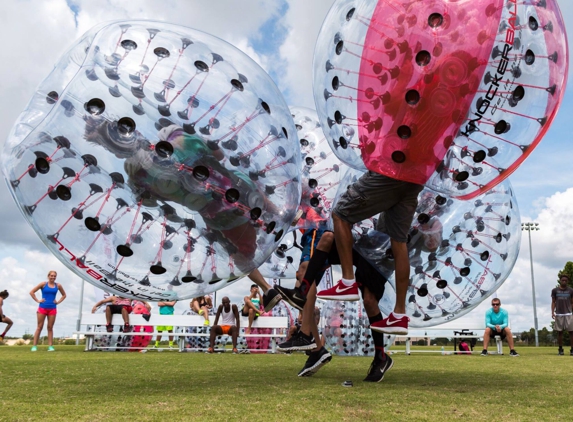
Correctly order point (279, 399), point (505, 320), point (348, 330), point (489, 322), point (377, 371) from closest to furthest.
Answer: point (279, 399) < point (377, 371) < point (348, 330) < point (505, 320) < point (489, 322)

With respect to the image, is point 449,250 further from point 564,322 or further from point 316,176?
point 564,322

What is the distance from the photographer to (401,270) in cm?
439

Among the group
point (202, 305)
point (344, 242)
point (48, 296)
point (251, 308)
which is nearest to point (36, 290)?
point (48, 296)

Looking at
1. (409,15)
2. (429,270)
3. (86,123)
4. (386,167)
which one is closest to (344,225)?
(386,167)

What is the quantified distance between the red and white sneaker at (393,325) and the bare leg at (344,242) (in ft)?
1.63

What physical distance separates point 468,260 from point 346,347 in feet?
17.0

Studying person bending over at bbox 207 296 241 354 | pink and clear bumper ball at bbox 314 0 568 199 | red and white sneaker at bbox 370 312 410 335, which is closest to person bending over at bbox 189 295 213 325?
person bending over at bbox 207 296 241 354

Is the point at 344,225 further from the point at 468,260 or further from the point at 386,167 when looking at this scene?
the point at 468,260

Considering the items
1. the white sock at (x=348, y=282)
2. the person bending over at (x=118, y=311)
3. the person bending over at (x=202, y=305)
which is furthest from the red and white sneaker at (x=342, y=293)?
the person bending over at (x=118, y=311)

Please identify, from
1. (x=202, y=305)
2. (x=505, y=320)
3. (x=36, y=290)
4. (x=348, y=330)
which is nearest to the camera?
(x=348, y=330)

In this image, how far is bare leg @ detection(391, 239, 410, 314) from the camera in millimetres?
4395

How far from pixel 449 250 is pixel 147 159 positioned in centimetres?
279

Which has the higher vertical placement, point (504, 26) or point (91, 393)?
point (504, 26)

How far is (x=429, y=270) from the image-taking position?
190 inches
